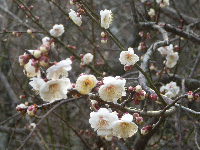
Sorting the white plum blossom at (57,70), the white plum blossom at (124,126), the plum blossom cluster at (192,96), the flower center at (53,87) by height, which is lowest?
the white plum blossom at (124,126)

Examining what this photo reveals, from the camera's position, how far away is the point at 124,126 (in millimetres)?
1077

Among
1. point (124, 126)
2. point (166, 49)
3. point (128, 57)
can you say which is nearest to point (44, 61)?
point (124, 126)

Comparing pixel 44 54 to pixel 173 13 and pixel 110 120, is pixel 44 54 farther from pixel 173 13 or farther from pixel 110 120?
pixel 173 13

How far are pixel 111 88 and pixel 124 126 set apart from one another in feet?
0.73

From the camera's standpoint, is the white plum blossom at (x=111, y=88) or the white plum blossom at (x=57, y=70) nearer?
the white plum blossom at (x=57, y=70)

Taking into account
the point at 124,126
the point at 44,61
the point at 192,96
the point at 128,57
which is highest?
the point at 128,57

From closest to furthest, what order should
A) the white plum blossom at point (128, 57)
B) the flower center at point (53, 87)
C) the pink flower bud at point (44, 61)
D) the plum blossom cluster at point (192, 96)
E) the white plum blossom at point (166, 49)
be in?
the pink flower bud at point (44, 61) → the flower center at point (53, 87) → the plum blossom cluster at point (192, 96) → the white plum blossom at point (128, 57) → the white plum blossom at point (166, 49)

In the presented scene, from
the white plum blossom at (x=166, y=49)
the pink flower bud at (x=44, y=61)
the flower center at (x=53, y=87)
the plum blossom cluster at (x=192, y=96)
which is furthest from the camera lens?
the white plum blossom at (x=166, y=49)

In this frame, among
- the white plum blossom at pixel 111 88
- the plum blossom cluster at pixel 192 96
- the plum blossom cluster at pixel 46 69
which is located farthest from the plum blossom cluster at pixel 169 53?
the plum blossom cluster at pixel 46 69

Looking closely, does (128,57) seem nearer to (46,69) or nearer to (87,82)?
(87,82)

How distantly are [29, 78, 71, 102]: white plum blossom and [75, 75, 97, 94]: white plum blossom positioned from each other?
0.05 metres

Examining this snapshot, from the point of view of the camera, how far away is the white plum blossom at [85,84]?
93cm

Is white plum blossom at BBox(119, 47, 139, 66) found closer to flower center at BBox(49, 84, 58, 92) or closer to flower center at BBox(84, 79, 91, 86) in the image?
flower center at BBox(84, 79, 91, 86)

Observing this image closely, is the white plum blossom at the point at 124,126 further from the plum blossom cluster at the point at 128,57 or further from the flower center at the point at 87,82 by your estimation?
Result: the plum blossom cluster at the point at 128,57
